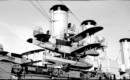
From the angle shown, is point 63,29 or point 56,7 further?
point 56,7

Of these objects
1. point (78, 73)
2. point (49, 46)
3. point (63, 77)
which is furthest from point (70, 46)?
point (63, 77)

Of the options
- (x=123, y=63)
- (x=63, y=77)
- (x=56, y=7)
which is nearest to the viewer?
(x=63, y=77)

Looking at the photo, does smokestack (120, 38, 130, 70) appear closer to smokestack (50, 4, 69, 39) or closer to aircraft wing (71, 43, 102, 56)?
aircraft wing (71, 43, 102, 56)

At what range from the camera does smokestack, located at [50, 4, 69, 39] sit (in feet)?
60.8

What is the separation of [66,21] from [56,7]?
254 centimetres

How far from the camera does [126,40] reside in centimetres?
3250

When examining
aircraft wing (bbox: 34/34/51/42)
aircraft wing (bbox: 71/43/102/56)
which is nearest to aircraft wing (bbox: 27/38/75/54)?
aircraft wing (bbox: 34/34/51/42)

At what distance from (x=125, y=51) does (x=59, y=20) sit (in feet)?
58.4

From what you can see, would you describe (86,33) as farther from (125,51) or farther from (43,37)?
(125,51)

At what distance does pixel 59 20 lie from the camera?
1916 centimetres

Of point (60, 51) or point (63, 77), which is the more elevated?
point (60, 51)

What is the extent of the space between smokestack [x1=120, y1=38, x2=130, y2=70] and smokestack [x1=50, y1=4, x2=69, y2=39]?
17.0 m

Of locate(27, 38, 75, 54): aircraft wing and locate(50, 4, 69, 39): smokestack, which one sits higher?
locate(50, 4, 69, 39): smokestack

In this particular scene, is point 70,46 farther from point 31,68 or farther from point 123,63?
point 123,63
